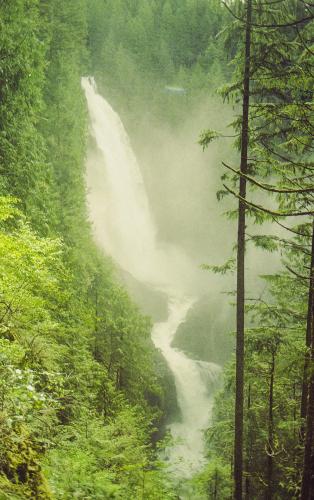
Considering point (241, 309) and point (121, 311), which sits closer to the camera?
point (241, 309)

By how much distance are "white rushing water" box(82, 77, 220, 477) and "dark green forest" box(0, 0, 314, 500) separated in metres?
2.25

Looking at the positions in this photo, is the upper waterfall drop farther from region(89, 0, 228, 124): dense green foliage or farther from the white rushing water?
region(89, 0, 228, 124): dense green foliage

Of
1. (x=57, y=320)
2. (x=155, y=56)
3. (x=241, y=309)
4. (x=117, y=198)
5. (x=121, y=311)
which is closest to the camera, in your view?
(x=241, y=309)

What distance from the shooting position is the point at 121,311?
16078 millimetres

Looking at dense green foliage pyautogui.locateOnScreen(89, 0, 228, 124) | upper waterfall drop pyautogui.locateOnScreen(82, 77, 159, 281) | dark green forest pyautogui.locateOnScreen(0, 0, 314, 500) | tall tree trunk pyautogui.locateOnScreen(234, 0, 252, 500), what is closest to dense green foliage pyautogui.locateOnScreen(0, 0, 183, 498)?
dark green forest pyautogui.locateOnScreen(0, 0, 314, 500)

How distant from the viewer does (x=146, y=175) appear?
170ft

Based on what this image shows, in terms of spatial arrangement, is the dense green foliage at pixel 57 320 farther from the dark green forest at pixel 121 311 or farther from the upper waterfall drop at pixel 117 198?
the upper waterfall drop at pixel 117 198

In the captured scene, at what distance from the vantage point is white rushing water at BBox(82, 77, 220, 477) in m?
25.6

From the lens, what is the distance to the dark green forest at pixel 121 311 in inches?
212

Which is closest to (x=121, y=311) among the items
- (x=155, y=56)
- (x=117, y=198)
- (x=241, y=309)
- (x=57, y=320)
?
(x=57, y=320)

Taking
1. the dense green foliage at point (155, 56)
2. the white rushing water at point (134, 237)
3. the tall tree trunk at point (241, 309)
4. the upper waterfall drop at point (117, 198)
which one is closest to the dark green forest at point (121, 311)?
the tall tree trunk at point (241, 309)

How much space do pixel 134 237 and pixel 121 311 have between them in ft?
85.7

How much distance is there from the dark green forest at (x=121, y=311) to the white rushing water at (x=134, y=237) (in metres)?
2.25

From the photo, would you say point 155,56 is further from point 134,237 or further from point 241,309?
point 241,309
